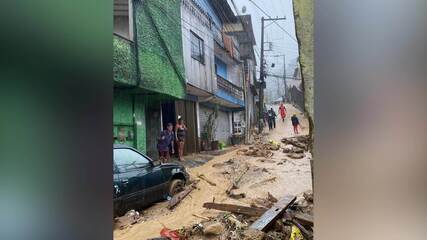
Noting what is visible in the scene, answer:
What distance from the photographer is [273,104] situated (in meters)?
1.61

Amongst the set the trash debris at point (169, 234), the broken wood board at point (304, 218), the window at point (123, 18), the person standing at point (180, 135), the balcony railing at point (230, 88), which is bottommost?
the trash debris at point (169, 234)

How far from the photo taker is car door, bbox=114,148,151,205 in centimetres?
143

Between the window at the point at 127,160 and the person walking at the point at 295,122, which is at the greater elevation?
the person walking at the point at 295,122

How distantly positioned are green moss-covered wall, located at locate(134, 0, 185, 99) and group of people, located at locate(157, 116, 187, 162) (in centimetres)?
14

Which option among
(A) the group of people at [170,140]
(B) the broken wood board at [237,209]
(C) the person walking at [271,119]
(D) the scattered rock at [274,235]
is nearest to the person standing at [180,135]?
→ (A) the group of people at [170,140]

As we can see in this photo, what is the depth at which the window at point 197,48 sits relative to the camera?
1571 mm

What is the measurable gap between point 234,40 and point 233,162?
0.57m

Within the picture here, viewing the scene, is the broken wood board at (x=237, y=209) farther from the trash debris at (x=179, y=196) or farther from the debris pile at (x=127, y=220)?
the debris pile at (x=127, y=220)

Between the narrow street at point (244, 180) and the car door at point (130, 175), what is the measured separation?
9 centimetres

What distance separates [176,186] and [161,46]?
0.63 metres
